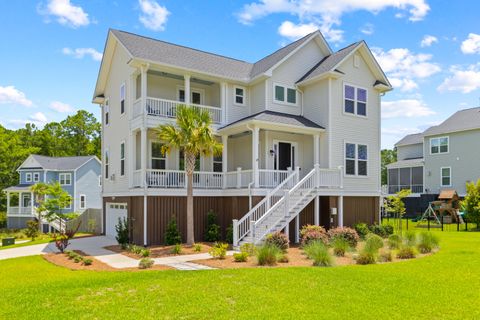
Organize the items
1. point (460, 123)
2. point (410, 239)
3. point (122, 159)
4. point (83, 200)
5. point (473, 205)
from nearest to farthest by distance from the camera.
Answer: point (410, 239) → point (122, 159) → point (473, 205) → point (460, 123) → point (83, 200)

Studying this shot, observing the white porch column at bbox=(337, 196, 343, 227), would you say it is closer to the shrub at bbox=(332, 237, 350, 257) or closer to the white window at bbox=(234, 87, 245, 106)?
the shrub at bbox=(332, 237, 350, 257)

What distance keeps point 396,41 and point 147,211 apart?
13.2 m

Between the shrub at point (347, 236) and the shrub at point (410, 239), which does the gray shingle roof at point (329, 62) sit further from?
the shrub at point (410, 239)

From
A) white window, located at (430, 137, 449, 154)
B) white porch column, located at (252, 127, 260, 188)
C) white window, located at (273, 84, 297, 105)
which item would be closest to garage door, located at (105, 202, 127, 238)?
white porch column, located at (252, 127, 260, 188)

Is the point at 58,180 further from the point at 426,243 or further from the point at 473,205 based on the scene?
the point at 426,243

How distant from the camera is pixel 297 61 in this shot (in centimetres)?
2191

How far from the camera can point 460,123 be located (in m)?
35.2

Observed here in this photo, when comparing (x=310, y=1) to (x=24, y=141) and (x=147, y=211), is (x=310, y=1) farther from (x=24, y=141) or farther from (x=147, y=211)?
(x=24, y=141)

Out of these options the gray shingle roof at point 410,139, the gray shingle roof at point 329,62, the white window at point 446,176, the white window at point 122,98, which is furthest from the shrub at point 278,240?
the gray shingle roof at point 410,139

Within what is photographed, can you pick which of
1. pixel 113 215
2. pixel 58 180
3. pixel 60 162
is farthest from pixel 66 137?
pixel 113 215

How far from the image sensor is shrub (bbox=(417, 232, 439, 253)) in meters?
14.6

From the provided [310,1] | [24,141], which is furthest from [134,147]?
[24,141]

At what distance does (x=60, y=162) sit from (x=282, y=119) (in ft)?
114

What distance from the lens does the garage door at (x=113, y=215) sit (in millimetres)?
20484
